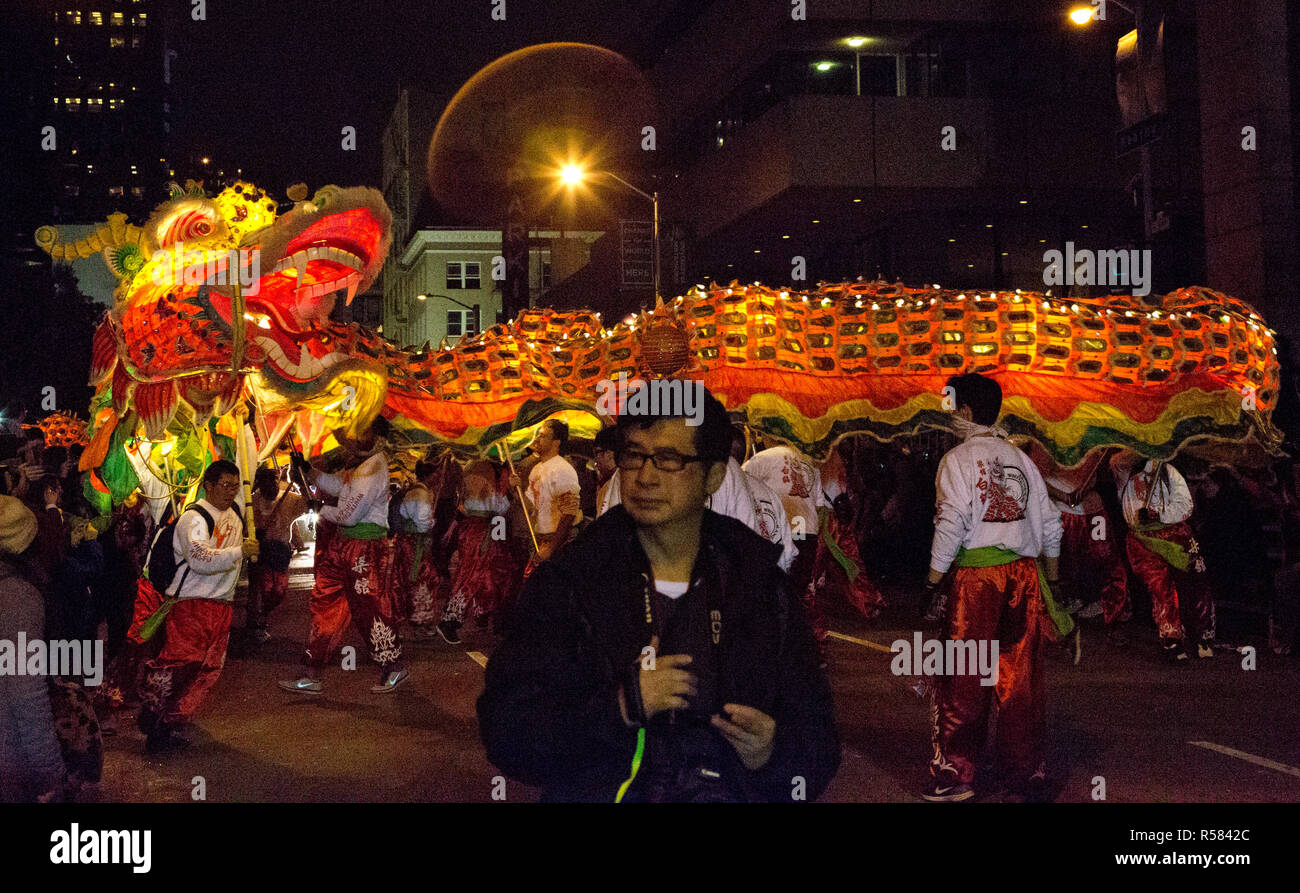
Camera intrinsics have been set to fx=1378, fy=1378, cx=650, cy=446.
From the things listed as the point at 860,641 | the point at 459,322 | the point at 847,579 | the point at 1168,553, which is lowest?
the point at 860,641

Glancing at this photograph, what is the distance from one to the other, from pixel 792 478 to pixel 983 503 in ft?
10.4

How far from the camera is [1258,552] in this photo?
531 inches

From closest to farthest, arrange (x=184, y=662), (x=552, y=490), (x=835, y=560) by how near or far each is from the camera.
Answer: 1. (x=184, y=662)
2. (x=552, y=490)
3. (x=835, y=560)

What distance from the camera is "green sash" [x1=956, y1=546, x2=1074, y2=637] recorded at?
6617mm

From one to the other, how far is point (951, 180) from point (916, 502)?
789cm

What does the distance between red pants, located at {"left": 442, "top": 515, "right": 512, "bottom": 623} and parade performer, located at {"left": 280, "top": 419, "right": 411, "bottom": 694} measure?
3.18 meters

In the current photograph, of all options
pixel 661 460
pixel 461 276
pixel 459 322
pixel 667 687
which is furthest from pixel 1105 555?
pixel 459 322

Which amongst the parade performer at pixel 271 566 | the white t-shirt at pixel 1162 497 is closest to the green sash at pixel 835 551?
the white t-shirt at pixel 1162 497

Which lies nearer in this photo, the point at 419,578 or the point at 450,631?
the point at 450,631

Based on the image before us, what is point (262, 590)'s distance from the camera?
12.9 metres

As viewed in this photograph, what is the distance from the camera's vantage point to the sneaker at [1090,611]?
13.7 metres

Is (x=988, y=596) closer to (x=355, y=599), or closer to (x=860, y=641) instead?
(x=355, y=599)

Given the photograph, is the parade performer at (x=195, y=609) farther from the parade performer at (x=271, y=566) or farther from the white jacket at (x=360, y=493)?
the parade performer at (x=271, y=566)

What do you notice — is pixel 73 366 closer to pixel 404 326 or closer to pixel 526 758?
pixel 404 326
